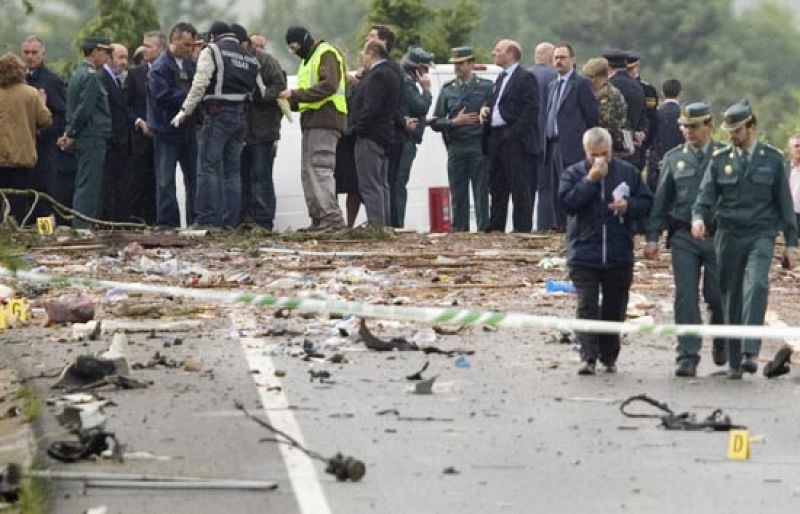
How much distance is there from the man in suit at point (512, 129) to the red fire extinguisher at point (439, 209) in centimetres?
411

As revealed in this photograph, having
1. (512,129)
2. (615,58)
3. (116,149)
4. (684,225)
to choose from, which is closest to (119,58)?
(116,149)

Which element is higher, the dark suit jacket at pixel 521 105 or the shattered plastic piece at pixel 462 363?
the dark suit jacket at pixel 521 105

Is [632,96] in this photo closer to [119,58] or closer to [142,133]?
[142,133]

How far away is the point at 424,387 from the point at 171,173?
12.8 m

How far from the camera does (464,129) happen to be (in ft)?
96.8

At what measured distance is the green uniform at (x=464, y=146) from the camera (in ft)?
96.4

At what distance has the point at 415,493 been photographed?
38.3 feet

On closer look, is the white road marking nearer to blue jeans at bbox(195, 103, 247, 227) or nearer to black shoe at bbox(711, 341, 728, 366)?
black shoe at bbox(711, 341, 728, 366)

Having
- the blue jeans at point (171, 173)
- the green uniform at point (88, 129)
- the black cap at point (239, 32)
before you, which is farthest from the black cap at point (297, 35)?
the green uniform at point (88, 129)

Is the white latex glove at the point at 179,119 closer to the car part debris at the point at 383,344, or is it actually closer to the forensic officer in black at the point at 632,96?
the forensic officer in black at the point at 632,96

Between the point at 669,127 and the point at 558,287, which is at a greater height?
the point at 669,127

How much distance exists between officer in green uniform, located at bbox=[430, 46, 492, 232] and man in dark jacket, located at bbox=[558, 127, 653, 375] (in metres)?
11.8

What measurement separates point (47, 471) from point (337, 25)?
513ft

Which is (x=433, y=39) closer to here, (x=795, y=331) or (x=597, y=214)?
(x=597, y=214)
